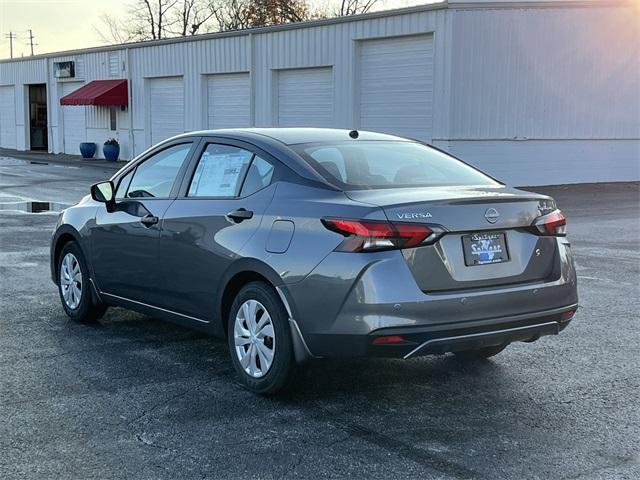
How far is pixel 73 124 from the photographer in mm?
39594

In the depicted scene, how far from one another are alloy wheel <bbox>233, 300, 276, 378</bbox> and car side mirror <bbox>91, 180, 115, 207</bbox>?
190 cm

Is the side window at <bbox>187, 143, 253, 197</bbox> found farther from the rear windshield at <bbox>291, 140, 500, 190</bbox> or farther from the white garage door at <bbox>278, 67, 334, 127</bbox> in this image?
the white garage door at <bbox>278, 67, 334, 127</bbox>

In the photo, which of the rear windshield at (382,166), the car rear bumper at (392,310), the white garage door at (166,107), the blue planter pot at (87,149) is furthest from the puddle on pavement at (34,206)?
the blue planter pot at (87,149)

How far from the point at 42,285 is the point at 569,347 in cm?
532

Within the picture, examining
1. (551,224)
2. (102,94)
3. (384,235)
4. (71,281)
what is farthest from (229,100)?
(384,235)

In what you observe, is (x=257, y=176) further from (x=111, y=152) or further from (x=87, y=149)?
(x=87, y=149)

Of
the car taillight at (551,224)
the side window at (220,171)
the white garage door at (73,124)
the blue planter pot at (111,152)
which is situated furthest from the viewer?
the white garage door at (73,124)

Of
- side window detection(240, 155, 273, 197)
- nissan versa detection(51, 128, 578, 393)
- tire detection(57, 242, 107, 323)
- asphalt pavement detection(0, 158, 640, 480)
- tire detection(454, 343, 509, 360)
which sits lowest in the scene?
asphalt pavement detection(0, 158, 640, 480)

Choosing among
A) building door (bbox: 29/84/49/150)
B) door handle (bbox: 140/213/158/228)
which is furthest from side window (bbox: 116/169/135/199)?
building door (bbox: 29/84/49/150)

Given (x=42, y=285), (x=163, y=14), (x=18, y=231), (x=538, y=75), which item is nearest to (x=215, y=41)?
(x=538, y=75)

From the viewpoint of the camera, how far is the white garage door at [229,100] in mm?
28453

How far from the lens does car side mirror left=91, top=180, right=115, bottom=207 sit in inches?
249

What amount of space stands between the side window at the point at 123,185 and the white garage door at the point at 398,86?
15786 mm

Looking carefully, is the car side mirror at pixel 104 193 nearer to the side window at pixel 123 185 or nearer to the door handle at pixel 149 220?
the side window at pixel 123 185
